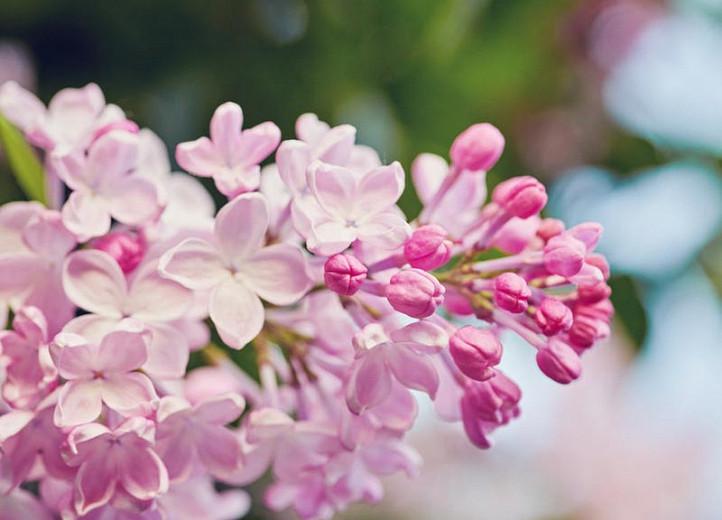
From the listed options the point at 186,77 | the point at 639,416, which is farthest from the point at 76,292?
the point at 639,416

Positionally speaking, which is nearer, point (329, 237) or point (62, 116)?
point (329, 237)

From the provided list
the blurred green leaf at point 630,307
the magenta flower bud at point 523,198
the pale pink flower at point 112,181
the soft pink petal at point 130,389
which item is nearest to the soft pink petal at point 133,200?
the pale pink flower at point 112,181

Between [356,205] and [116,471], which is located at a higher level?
[356,205]

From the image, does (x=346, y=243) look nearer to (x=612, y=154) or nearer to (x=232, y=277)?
(x=232, y=277)

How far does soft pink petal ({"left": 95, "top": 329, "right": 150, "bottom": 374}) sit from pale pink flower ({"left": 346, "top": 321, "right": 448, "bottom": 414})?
0.11 metres

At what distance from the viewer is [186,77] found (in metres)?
1.07

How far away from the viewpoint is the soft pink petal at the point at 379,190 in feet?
1.75

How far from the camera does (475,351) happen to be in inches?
20.4

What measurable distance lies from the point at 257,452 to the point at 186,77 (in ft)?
1.90

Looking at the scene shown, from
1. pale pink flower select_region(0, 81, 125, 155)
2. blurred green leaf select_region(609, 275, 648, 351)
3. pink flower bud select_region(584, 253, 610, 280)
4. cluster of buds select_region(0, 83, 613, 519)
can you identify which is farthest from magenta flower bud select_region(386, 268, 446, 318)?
blurred green leaf select_region(609, 275, 648, 351)

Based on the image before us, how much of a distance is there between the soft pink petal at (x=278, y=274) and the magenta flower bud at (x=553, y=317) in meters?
0.13

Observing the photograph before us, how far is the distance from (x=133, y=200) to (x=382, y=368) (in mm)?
180

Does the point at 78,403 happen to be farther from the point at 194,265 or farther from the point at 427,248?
the point at 427,248

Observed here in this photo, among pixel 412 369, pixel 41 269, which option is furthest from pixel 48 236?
pixel 412 369
